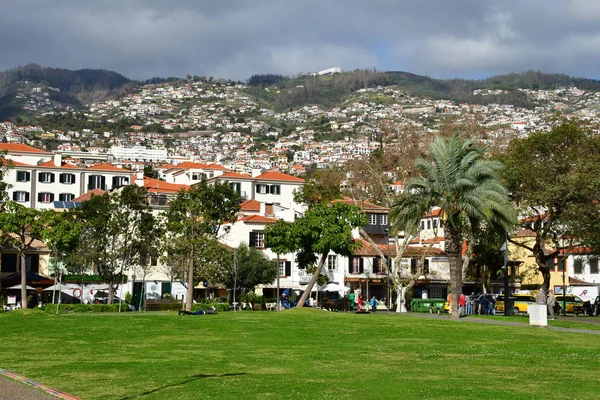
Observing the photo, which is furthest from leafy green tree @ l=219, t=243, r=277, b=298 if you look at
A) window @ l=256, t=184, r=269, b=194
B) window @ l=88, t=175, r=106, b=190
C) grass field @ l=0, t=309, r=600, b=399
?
window @ l=88, t=175, r=106, b=190

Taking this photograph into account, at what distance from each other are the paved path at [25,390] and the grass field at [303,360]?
1.48 ft

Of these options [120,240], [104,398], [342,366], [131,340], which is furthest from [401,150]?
[104,398]

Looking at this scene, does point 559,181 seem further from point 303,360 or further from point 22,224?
point 303,360

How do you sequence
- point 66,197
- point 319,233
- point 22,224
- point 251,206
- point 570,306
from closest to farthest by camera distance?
point 319,233, point 22,224, point 570,306, point 251,206, point 66,197

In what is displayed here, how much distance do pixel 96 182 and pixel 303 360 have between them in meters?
109

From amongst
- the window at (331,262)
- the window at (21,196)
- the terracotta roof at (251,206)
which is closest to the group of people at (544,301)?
the window at (331,262)

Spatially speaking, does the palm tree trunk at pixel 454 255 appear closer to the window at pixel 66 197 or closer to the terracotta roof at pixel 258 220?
the terracotta roof at pixel 258 220

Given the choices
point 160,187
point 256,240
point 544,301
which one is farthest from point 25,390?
point 160,187

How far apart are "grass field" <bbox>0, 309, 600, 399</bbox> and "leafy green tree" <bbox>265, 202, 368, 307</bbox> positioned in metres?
17.1

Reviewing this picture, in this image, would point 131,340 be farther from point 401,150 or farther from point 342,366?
point 401,150

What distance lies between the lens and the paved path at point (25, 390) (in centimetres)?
1808

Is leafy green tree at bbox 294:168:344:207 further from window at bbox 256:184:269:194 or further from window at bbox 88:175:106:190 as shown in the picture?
window at bbox 88:175:106:190

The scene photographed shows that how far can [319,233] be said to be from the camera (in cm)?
5766

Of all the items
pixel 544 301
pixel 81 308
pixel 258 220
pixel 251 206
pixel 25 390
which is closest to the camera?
pixel 25 390
